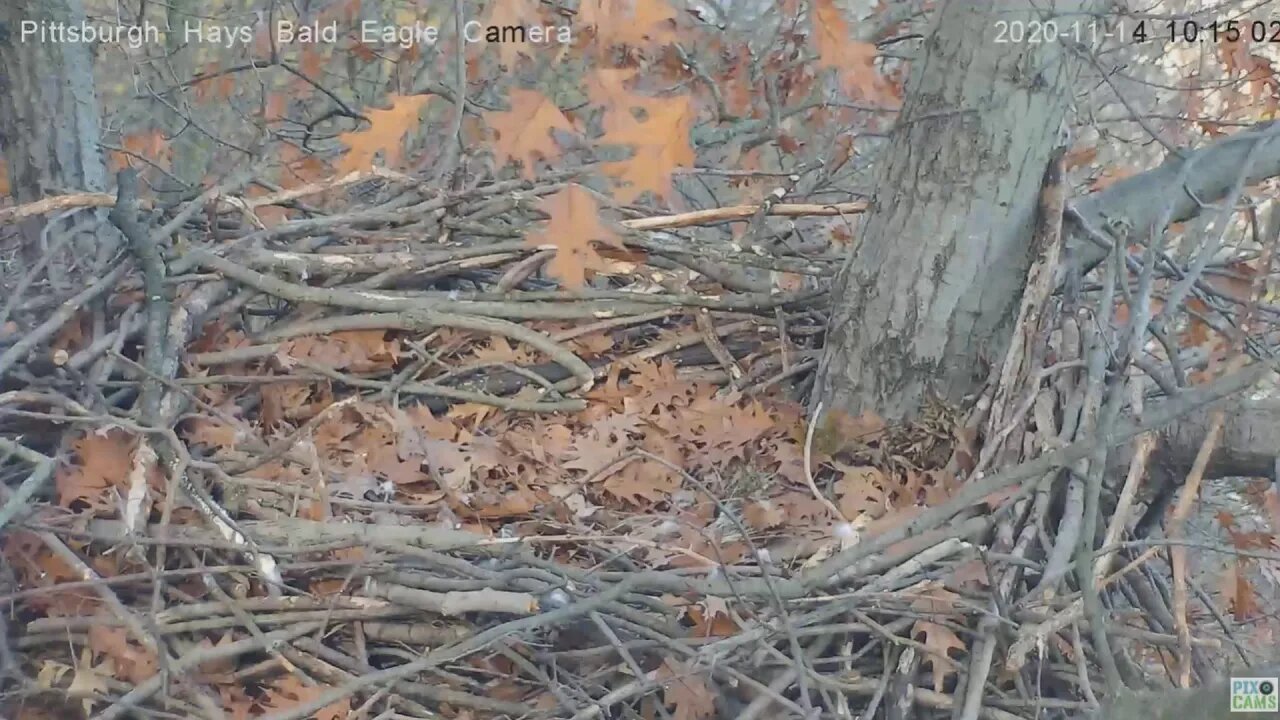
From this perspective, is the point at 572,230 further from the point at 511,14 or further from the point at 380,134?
the point at 511,14

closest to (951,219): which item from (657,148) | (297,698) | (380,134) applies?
(657,148)

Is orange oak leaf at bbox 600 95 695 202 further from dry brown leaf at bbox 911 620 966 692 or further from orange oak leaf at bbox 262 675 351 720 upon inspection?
orange oak leaf at bbox 262 675 351 720

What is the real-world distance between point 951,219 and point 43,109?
2540 millimetres

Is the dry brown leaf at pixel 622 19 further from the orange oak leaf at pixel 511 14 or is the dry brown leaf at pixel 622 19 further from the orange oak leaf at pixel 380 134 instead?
the orange oak leaf at pixel 380 134

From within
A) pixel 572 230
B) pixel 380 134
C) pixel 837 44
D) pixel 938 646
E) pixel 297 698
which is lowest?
pixel 297 698

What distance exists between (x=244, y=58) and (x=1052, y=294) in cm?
405

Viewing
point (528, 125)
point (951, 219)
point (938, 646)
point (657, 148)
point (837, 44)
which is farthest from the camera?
point (837, 44)

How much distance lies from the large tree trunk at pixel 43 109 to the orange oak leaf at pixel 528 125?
4.12 ft

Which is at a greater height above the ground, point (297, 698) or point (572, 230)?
point (572, 230)

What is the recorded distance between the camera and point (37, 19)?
287 centimetres

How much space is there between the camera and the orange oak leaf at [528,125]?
2.68m

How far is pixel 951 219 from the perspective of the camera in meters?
2.20

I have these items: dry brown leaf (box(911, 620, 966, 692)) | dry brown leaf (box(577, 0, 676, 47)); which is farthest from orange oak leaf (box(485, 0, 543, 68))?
dry brown leaf (box(911, 620, 966, 692))

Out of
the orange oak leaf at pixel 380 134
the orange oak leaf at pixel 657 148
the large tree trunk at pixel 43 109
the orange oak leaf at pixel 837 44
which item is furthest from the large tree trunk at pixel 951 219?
the large tree trunk at pixel 43 109
